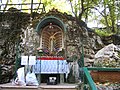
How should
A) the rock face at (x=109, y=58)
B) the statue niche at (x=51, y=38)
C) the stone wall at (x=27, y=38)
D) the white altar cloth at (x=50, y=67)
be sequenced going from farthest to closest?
the stone wall at (x=27, y=38) → the statue niche at (x=51, y=38) → the white altar cloth at (x=50, y=67) → the rock face at (x=109, y=58)

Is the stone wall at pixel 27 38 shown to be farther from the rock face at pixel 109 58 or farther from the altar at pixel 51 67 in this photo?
the rock face at pixel 109 58

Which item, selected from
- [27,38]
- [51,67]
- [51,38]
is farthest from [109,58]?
[27,38]

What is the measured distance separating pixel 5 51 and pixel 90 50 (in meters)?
4.41

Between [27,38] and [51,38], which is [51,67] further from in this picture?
[27,38]

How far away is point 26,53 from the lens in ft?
33.9

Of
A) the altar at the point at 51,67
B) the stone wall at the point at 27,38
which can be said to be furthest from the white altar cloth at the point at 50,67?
the stone wall at the point at 27,38

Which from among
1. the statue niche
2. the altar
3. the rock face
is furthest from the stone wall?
the rock face

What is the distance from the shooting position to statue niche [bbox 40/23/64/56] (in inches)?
400

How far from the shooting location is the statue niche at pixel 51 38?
1017 cm

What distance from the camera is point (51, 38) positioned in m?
10.2

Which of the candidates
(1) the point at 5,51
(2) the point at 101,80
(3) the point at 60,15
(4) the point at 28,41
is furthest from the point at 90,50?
(2) the point at 101,80

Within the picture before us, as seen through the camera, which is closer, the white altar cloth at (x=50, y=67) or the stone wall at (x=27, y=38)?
the white altar cloth at (x=50, y=67)

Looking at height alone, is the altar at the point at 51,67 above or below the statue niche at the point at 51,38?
below

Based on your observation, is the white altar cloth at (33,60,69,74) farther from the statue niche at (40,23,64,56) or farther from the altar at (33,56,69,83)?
the statue niche at (40,23,64,56)
